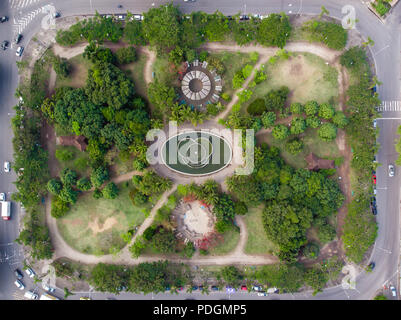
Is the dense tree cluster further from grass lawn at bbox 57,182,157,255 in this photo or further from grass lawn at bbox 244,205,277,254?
grass lawn at bbox 57,182,157,255

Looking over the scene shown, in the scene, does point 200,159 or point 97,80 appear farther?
point 200,159

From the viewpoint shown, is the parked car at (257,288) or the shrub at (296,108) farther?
the parked car at (257,288)

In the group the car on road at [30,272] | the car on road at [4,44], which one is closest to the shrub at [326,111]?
the car on road at [4,44]

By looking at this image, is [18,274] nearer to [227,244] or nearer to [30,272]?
[30,272]

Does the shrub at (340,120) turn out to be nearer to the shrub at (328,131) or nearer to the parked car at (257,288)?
the shrub at (328,131)

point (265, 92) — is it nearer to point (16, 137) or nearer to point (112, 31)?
point (112, 31)

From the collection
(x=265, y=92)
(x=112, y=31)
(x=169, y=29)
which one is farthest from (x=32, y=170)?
(x=265, y=92)
